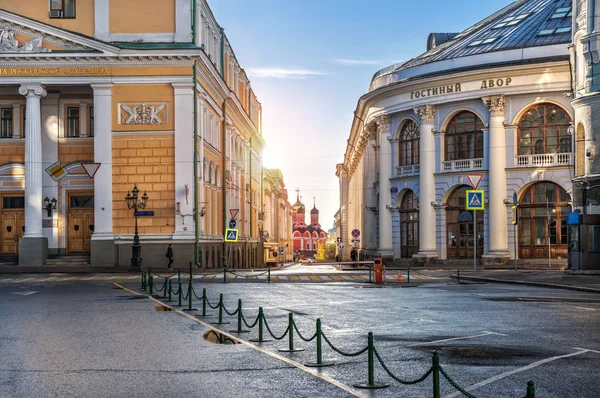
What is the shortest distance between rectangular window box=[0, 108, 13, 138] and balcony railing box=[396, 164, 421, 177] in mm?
25846

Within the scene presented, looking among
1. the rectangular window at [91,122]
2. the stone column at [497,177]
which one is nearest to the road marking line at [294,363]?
the rectangular window at [91,122]

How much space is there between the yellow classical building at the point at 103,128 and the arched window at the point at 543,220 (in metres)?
19.4

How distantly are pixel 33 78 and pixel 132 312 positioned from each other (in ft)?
110

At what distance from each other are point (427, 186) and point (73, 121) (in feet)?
74.9

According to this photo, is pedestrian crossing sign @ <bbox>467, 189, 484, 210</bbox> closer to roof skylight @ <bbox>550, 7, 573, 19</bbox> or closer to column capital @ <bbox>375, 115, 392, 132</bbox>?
roof skylight @ <bbox>550, 7, 573, 19</bbox>

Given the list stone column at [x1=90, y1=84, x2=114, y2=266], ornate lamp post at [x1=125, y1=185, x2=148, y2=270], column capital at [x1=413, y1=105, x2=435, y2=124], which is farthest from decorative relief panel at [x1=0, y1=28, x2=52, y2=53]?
column capital at [x1=413, y1=105, x2=435, y2=124]

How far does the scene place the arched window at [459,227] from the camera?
2313 inches

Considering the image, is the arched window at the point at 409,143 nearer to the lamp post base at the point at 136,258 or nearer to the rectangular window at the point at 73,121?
the lamp post base at the point at 136,258

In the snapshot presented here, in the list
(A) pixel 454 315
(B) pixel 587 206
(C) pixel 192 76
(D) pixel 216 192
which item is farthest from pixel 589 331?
(D) pixel 216 192

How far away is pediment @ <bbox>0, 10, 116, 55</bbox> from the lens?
51.7 m

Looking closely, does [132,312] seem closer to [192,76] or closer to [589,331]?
[589,331]

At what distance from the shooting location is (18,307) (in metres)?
24.3

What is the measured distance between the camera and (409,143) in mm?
63281

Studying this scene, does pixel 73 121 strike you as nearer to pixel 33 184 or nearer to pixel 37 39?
pixel 33 184
